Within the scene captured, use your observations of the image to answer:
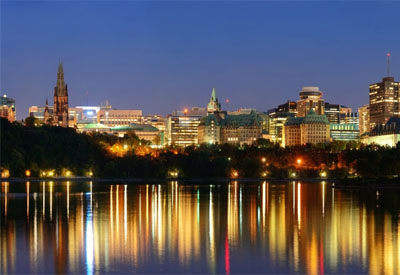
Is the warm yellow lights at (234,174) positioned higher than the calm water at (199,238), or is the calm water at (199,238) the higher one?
the calm water at (199,238)

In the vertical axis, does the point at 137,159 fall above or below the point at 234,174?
above

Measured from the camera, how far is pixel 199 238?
45.5 m

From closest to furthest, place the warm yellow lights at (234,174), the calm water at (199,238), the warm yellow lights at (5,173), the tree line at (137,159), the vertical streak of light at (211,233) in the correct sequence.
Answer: the calm water at (199,238) < the vertical streak of light at (211,233) < the warm yellow lights at (5,173) < the tree line at (137,159) < the warm yellow lights at (234,174)

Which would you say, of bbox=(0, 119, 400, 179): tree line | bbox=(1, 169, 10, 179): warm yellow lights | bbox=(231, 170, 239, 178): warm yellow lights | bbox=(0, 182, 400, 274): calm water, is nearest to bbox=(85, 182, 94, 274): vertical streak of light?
bbox=(0, 182, 400, 274): calm water

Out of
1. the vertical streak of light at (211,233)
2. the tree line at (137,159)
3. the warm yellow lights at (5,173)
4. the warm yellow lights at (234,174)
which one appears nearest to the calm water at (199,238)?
the vertical streak of light at (211,233)

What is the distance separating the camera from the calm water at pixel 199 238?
118 ft

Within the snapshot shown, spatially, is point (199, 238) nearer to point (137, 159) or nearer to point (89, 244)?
point (89, 244)

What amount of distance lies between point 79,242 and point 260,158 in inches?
5356

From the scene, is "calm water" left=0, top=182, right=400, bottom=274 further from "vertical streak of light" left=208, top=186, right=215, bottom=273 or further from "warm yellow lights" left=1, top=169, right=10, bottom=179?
"warm yellow lights" left=1, top=169, right=10, bottom=179

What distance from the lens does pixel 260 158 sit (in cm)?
17750

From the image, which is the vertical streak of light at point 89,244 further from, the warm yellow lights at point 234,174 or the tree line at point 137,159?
the warm yellow lights at point 234,174

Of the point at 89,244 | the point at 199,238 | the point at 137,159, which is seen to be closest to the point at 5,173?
the point at 137,159

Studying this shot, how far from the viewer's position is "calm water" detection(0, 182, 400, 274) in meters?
36.1

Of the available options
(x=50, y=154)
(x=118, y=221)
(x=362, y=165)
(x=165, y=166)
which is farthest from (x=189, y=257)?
(x=165, y=166)
